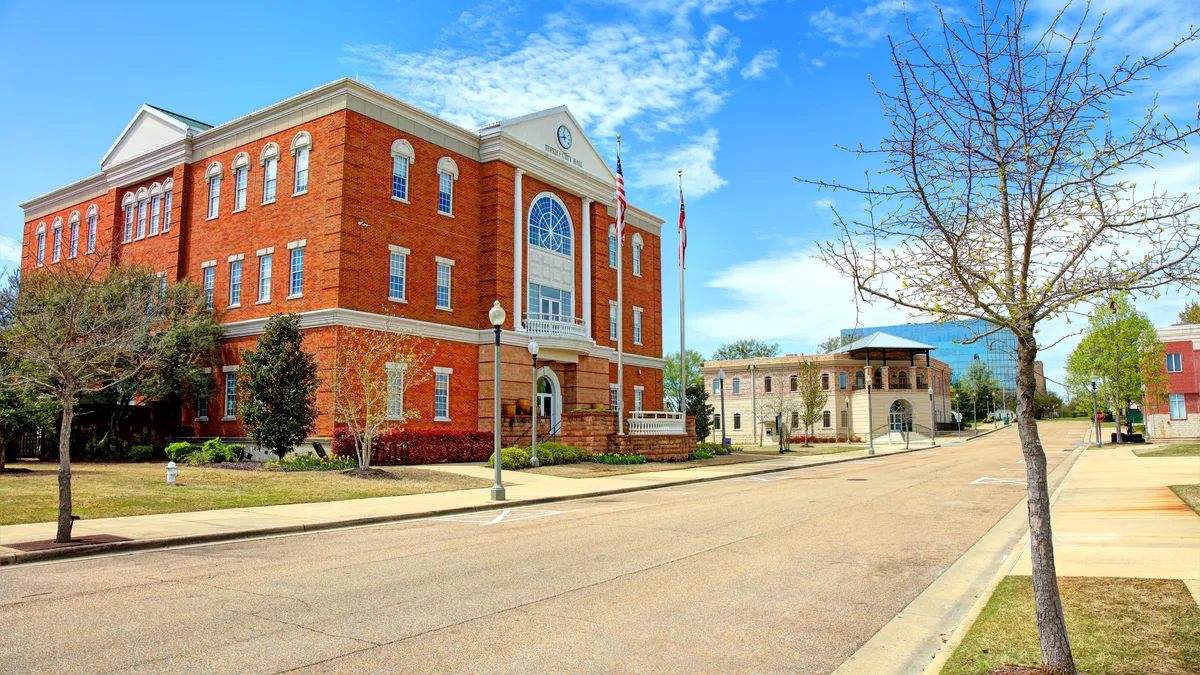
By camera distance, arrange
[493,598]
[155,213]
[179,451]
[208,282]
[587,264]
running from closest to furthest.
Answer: [493,598] < [179,451] < [208,282] < [155,213] < [587,264]

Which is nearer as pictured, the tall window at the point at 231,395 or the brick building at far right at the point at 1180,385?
the tall window at the point at 231,395

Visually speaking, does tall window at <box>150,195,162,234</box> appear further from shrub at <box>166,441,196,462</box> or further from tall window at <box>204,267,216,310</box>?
shrub at <box>166,441,196,462</box>

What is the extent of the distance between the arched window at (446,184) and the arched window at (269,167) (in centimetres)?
674

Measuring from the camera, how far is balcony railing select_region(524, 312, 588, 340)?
36312 millimetres

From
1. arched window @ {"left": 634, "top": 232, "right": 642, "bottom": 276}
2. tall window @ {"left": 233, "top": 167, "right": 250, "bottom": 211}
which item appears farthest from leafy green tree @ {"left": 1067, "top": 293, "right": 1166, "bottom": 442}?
tall window @ {"left": 233, "top": 167, "right": 250, "bottom": 211}

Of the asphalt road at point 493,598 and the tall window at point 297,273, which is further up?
the tall window at point 297,273

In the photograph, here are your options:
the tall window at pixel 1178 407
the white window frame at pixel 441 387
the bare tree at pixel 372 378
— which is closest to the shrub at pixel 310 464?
the bare tree at pixel 372 378

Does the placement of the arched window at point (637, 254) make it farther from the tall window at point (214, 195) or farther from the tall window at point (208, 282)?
the tall window at point (208, 282)

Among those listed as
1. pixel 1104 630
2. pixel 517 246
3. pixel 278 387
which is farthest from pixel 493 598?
pixel 517 246

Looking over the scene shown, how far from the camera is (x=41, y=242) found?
4594 centimetres

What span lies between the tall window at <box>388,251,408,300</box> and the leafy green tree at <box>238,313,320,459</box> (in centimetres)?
514

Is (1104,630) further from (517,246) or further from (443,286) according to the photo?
(517,246)

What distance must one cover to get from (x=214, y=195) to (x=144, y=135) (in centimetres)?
753

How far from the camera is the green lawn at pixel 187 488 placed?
1533 cm
